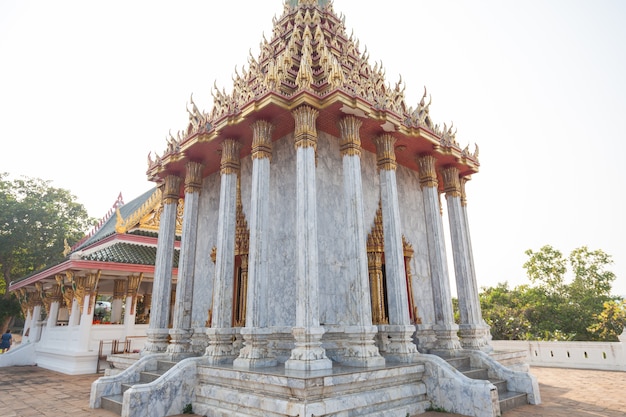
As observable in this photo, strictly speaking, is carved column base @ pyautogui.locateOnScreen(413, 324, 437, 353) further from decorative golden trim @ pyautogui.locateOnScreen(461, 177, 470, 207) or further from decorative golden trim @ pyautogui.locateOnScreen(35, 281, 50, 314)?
decorative golden trim @ pyautogui.locateOnScreen(35, 281, 50, 314)

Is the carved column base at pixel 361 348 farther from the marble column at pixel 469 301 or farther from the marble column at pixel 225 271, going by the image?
the marble column at pixel 469 301

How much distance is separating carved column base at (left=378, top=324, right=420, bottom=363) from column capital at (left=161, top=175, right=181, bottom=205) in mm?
7278

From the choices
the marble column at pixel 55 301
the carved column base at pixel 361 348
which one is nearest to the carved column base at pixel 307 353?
the carved column base at pixel 361 348

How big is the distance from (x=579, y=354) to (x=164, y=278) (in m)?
14.9

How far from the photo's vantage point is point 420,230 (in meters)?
11.4

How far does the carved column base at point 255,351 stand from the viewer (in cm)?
723

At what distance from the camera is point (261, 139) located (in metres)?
8.59

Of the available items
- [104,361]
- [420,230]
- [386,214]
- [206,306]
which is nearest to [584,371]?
[420,230]

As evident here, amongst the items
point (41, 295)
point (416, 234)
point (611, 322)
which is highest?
point (416, 234)

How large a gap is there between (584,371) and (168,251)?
47.2 feet

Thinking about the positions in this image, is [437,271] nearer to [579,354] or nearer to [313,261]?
[313,261]

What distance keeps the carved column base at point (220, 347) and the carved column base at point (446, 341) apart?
471cm

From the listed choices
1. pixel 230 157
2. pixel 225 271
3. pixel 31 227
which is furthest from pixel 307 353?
pixel 31 227

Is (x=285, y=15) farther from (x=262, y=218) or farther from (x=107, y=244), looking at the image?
(x=107, y=244)
